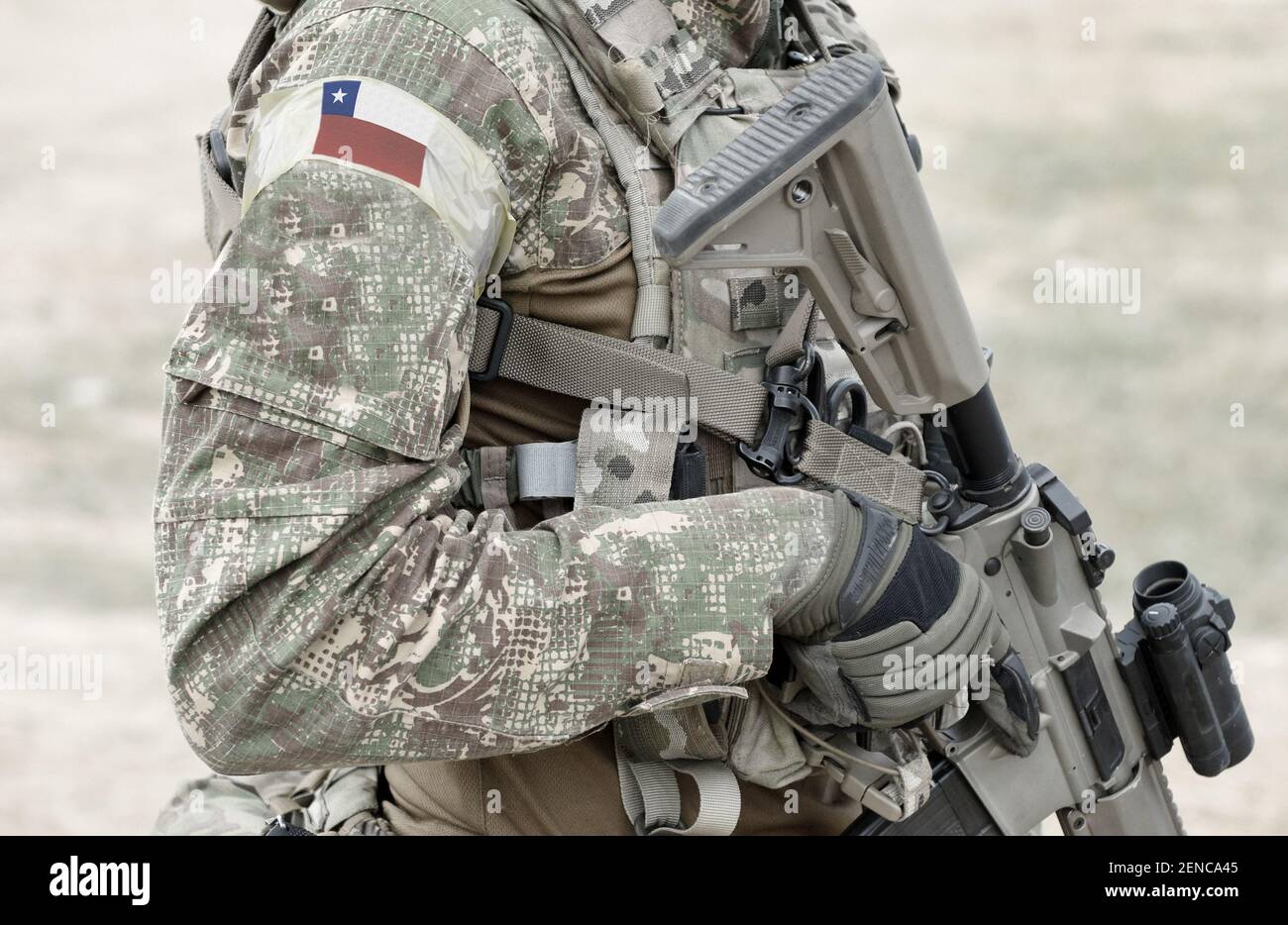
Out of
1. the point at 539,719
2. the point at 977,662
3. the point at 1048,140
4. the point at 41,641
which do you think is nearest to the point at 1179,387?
the point at 1048,140

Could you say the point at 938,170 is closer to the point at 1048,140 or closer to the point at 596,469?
the point at 1048,140

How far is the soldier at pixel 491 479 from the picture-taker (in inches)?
71.2

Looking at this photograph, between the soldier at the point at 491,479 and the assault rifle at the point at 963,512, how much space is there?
0.62ft

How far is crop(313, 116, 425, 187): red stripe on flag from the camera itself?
181cm

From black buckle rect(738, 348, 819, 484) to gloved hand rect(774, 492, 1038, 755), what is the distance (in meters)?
0.12

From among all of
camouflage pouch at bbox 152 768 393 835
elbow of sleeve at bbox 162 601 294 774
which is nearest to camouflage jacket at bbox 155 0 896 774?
elbow of sleeve at bbox 162 601 294 774

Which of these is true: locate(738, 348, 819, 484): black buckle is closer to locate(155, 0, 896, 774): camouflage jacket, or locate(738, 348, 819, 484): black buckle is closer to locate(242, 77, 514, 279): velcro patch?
locate(155, 0, 896, 774): camouflage jacket

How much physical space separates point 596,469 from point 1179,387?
6.56 metres

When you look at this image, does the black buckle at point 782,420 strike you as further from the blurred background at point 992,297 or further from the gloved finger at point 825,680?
the blurred background at point 992,297

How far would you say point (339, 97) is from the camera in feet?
6.00

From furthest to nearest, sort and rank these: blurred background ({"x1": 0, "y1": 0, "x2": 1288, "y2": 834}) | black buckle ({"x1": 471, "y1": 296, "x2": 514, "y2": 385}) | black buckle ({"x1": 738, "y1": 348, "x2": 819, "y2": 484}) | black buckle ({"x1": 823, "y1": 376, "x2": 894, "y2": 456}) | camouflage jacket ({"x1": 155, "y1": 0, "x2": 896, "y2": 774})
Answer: blurred background ({"x1": 0, "y1": 0, "x2": 1288, "y2": 834}), black buckle ({"x1": 823, "y1": 376, "x2": 894, "y2": 456}), black buckle ({"x1": 738, "y1": 348, "x2": 819, "y2": 484}), black buckle ({"x1": 471, "y1": 296, "x2": 514, "y2": 385}), camouflage jacket ({"x1": 155, "y1": 0, "x2": 896, "y2": 774})

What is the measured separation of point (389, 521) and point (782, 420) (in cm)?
64

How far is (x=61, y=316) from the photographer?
849cm

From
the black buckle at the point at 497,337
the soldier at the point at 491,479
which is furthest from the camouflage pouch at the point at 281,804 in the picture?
the black buckle at the point at 497,337
